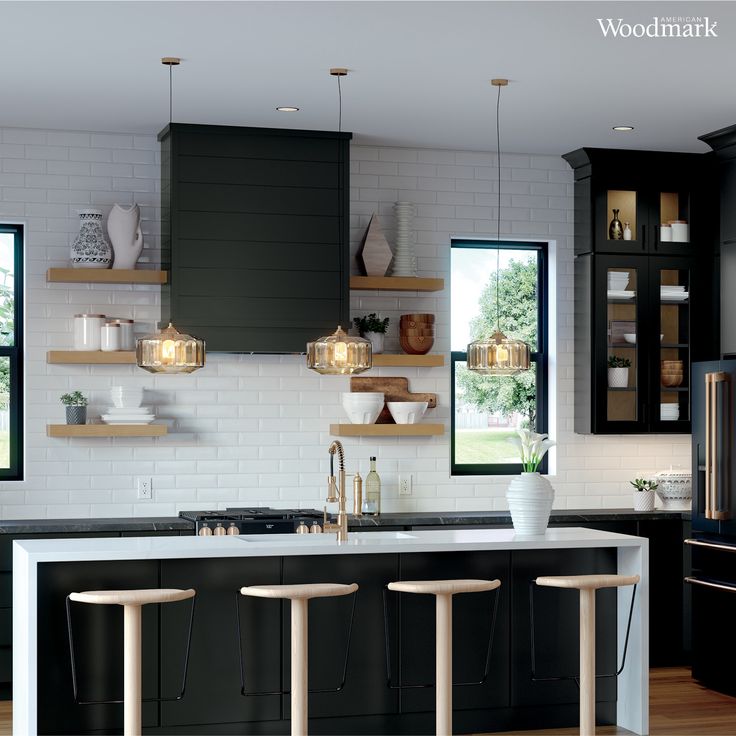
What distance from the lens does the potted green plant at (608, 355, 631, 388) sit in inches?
276

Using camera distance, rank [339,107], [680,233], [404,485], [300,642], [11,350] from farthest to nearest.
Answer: [680,233]
[404,485]
[11,350]
[339,107]
[300,642]

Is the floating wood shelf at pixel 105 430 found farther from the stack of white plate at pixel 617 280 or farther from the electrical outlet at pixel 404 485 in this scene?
the stack of white plate at pixel 617 280

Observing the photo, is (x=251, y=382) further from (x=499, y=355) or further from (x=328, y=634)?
(x=328, y=634)

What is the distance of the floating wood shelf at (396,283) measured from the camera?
6668 mm

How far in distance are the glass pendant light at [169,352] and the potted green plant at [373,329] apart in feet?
6.68

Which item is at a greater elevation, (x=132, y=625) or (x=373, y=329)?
(x=373, y=329)

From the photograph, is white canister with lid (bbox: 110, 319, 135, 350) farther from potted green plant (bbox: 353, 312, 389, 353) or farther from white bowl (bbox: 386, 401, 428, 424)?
white bowl (bbox: 386, 401, 428, 424)

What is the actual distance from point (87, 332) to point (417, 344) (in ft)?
6.00

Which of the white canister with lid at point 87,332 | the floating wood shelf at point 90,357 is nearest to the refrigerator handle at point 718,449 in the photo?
the floating wood shelf at point 90,357

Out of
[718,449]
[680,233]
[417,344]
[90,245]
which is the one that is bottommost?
[718,449]

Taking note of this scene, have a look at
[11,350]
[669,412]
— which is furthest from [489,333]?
[11,350]

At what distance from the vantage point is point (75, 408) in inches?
250

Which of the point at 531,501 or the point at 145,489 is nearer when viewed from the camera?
the point at 531,501

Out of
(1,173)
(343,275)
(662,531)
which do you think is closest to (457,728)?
(662,531)
